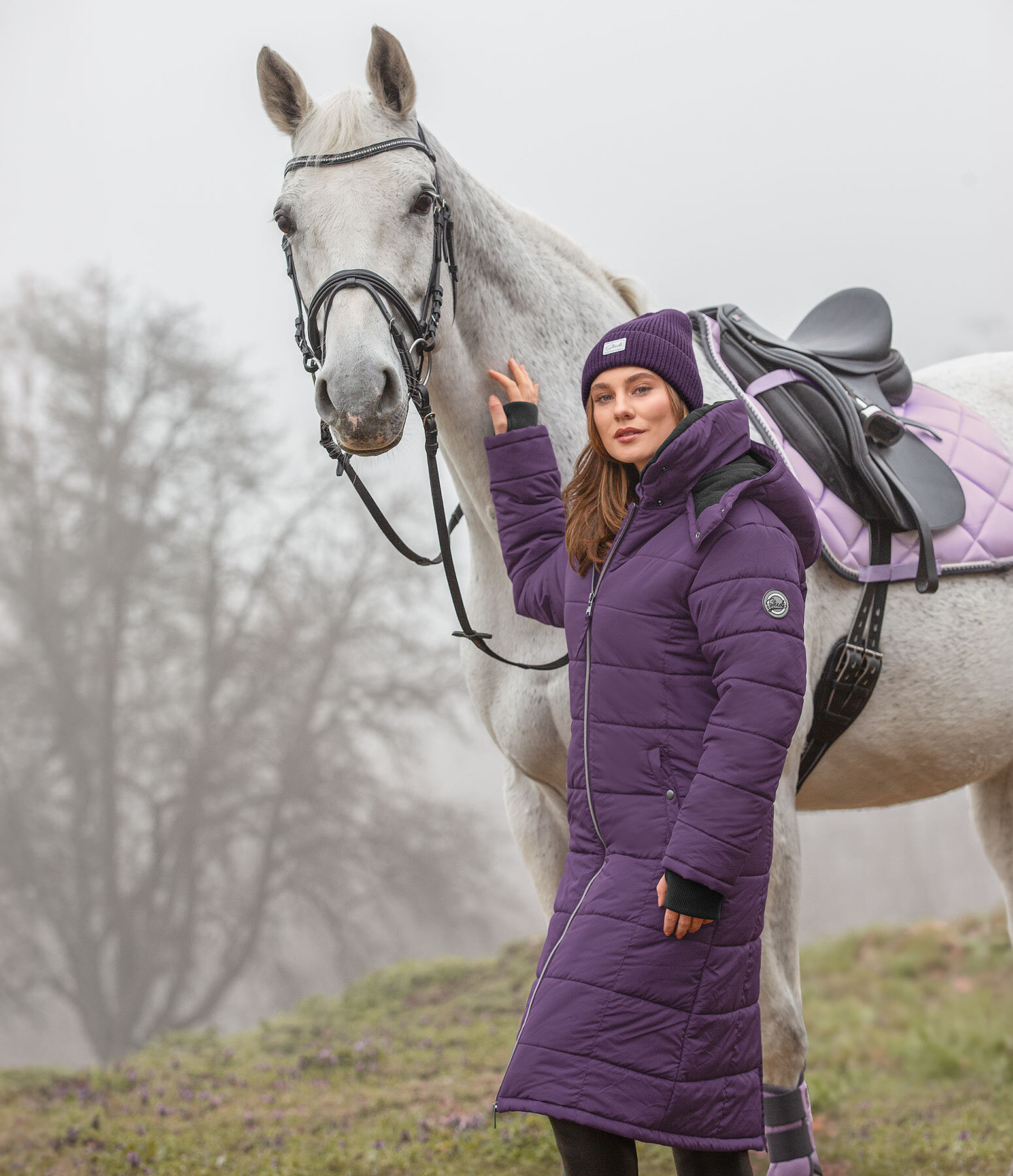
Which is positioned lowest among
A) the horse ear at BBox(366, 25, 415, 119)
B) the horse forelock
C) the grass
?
the grass

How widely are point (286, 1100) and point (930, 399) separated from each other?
3.18 meters

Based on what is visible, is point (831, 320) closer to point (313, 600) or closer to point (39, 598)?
point (313, 600)

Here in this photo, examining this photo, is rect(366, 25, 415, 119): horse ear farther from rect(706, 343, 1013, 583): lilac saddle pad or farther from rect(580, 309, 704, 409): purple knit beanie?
rect(706, 343, 1013, 583): lilac saddle pad

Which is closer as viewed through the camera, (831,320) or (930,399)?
(930,399)

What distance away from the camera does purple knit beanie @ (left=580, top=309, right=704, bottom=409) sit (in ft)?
4.97

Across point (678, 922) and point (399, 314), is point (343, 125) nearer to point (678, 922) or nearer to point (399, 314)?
point (399, 314)

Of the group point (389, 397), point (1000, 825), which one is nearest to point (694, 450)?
point (389, 397)

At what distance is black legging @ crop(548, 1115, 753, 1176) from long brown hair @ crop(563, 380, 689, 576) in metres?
0.79

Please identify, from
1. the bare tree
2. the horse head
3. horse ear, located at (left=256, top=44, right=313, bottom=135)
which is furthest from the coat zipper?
the bare tree

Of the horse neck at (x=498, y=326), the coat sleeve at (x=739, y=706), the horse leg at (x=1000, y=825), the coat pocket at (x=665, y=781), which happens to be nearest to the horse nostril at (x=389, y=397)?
the horse neck at (x=498, y=326)

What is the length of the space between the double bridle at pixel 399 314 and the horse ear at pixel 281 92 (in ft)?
0.45

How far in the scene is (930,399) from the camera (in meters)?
2.48

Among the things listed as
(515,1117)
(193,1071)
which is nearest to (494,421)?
(515,1117)

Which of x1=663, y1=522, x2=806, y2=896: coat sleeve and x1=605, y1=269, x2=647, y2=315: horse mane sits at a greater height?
x1=605, y1=269, x2=647, y2=315: horse mane
